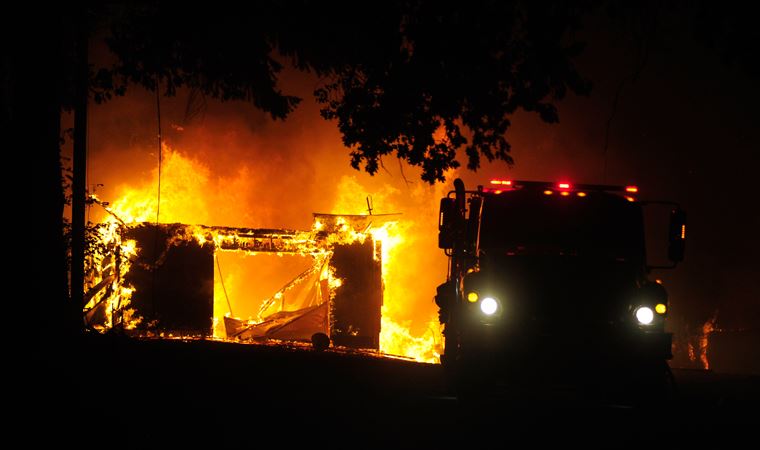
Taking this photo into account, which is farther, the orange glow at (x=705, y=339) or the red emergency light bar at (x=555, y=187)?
the orange glow at (x=705, y=339)

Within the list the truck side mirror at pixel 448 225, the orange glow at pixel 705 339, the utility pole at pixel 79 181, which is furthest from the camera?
the orange glow at pixel 705 339

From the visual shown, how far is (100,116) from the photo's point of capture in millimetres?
48875

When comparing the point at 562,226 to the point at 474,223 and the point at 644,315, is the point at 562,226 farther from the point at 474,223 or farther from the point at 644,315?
the point at 644,315

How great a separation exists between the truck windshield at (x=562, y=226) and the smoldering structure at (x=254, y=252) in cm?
1656

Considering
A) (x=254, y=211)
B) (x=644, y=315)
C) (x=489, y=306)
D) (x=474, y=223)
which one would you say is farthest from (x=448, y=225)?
(x=254, y=211)

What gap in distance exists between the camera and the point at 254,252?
1075 inches

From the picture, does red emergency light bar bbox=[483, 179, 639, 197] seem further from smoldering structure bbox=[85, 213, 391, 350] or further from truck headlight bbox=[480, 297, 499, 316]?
smoldering structure bbox=[85, 213, 391, 350]

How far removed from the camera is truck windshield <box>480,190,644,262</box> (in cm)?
974

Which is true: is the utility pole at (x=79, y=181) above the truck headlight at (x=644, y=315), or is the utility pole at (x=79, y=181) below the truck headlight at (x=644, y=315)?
above

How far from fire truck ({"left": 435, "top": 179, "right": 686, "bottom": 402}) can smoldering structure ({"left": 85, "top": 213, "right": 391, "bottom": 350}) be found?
1677 centimetres

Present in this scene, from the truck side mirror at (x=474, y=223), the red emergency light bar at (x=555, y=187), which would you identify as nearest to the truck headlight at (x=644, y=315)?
the red emergency light bar at (x=555, y=187)

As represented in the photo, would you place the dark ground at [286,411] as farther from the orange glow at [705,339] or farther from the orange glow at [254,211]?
the orange glow at [254,211]

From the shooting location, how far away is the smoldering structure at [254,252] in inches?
1041

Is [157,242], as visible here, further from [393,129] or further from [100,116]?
[100,116]
